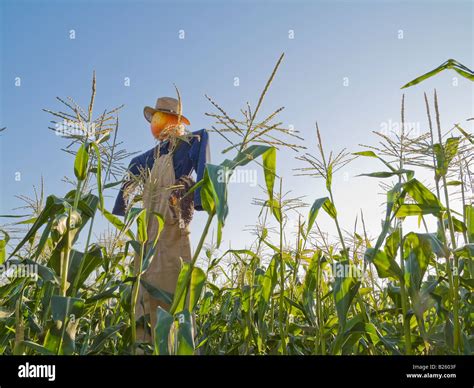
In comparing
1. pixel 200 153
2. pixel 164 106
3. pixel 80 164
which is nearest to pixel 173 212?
pixel 200 153

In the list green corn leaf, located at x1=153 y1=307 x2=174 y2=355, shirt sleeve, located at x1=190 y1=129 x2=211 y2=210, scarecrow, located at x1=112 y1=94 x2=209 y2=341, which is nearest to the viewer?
green corn leaf, located at x1=153 y1=307 x2=174 y2=355

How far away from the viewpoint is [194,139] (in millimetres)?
4773

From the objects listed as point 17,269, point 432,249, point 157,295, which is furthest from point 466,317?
point 17,269

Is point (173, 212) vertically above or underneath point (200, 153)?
underneath

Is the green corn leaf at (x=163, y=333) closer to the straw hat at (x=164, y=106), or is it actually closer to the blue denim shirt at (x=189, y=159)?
the blue denim shirt at (x=189, y=159)

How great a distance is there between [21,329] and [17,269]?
440mm

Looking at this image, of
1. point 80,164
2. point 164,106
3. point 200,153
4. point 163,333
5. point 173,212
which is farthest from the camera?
point 164,106

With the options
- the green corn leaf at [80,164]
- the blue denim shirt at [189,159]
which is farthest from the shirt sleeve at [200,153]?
the green corn leaf at [80,164]

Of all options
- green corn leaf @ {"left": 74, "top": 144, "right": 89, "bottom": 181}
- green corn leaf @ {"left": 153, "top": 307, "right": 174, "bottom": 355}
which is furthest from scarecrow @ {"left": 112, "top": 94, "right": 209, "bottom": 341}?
green corn leaf @ {"left": 153, "top": 307, "right": 174, "bottom": 355}

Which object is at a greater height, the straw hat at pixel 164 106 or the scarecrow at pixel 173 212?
the straw hat at pixel 164 106

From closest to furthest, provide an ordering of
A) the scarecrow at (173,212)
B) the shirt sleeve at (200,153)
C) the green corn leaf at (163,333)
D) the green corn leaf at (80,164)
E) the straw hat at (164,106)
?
the green corn leaf at (163,333)
the green corn leaf at (80,164)
the scarecrow at (173,212)
the shirt sleeve at (200,153)
the straw hat at (164,106)

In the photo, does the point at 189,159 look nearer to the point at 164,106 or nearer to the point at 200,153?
the point at 200,153

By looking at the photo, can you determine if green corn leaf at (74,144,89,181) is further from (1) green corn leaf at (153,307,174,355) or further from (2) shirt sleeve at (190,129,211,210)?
(2) shirt sleeve at (190,129,211,210)

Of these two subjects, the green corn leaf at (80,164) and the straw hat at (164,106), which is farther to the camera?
the straw hat at (164,106)
